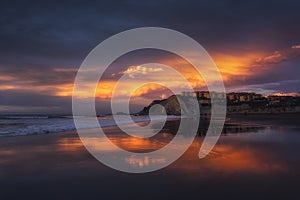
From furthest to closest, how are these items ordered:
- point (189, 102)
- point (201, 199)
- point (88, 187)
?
1. point (189, 102)
2. point (88, 187)
3. point (201, 199)

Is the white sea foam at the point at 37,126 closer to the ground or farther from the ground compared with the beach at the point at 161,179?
farther from the ground

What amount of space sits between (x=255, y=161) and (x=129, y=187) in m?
5.25

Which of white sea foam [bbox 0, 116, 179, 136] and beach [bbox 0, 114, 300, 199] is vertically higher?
white sea foam [bbox 0, 116, 179, 136]

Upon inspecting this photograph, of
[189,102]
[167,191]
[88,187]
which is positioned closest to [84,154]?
[88,187]

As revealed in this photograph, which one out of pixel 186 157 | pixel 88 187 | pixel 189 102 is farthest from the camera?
pixel 189 102

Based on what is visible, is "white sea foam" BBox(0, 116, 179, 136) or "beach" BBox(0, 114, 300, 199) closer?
"beach" BBox(0, 114, 300, 199)

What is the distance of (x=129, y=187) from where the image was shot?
20.9 feet

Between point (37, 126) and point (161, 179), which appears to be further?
point (37, 126)

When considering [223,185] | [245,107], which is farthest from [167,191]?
[245,107]

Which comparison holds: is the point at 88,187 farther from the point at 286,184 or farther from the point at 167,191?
the point at 286,184

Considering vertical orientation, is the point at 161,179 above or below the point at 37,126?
below

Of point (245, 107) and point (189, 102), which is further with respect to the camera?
point (189, 102)

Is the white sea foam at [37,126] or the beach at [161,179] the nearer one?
the beach at [161,179]

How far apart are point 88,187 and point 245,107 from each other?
451ft
